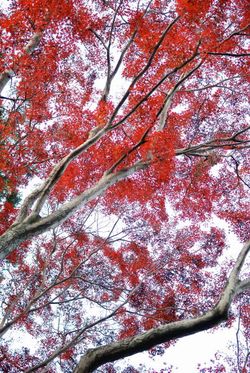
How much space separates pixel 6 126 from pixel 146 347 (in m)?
7.65

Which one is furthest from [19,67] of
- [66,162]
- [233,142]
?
[233,142]

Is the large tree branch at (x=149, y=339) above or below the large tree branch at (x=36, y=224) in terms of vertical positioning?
below

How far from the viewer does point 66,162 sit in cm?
634

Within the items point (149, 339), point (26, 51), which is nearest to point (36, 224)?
point (149, 339)

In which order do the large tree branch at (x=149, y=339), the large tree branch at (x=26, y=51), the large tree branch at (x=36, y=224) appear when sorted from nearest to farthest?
1. the large tree branch at (x=149, y=339)
2. the large tree branch at (x=36, y=224)
3. the large tree branch at (x=26, y=51)

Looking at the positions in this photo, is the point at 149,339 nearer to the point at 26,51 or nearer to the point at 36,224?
the point at 36,224

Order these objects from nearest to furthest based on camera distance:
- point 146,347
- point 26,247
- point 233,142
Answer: point 146,347, point 233,142, point 26,247

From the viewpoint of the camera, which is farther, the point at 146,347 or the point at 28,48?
the point at 28,48

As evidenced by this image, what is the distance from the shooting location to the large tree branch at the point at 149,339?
4281 mm

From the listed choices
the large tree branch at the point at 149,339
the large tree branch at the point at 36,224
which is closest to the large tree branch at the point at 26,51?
the large tree branch at the point at 36,224

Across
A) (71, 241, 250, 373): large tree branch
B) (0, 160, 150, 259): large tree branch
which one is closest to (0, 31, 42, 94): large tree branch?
(0, 160, 150, 259): large tree branch

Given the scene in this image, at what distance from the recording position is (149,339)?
176 inches

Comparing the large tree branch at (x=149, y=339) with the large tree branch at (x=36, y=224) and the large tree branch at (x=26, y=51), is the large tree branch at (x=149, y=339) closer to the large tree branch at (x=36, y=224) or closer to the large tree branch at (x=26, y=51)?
the large tree branch at (x=36, y=224)

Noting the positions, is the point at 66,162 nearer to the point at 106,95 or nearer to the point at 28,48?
the point at 106,95
